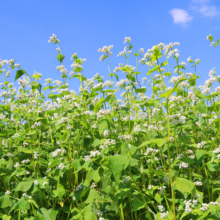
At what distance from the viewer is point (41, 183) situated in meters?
3.00

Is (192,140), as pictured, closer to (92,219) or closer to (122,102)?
(122,102)

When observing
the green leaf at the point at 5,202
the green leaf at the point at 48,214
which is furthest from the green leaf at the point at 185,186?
the green leaf at the point at 5,202

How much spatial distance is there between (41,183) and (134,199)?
1.26m

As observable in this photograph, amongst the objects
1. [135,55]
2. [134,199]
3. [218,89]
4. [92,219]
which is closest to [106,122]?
[134,199]

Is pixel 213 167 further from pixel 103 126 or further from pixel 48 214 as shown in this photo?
pixel 48 214

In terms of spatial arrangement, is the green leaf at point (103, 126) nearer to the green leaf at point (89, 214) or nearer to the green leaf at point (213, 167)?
the green leaf at point (89, 214)

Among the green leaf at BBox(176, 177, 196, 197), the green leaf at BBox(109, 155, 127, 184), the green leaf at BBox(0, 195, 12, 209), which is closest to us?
the green leaf at BBox(109, 155, 127, 184)

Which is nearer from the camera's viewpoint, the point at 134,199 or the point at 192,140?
the point at 134,199

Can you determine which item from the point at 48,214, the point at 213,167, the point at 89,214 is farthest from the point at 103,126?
the point at 213,167

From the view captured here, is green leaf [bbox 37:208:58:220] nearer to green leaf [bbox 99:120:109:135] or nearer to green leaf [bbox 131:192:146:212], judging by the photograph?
green leaf [bbox 131:192:146:212]

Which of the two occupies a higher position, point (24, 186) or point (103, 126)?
point (103, 126)

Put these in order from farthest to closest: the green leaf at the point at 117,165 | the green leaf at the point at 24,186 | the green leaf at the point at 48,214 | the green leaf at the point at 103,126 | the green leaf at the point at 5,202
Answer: the green leaf at the point at 103,126 < the green leaf at the point at 5,202 < the green leaf at the point at 24,186 < the green leaf at the point at 48,214 < the green leaf at the point at 117,165

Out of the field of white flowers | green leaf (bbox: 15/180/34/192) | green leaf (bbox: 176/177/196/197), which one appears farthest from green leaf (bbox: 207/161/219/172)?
green leaf (bbox: 15/180/34/192)

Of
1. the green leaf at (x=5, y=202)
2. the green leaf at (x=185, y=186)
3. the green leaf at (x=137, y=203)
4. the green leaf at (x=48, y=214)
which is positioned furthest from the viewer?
the green leaf at (x=5, y=202)
